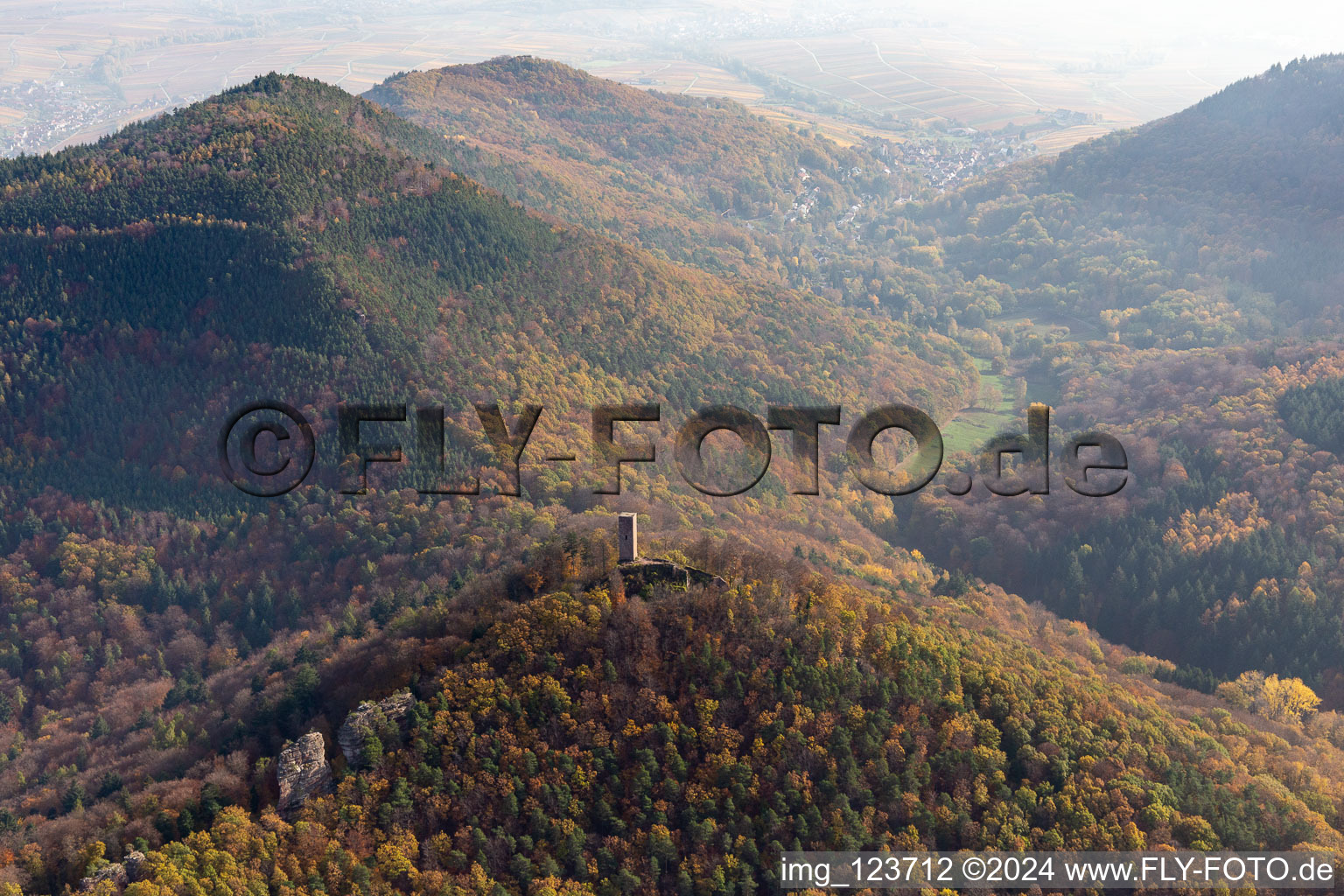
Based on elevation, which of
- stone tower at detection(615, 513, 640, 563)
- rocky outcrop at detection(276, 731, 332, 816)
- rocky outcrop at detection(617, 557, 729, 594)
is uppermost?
stone tower at detection(615, 513, 640, 563)

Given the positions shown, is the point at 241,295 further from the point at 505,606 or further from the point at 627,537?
the point at 627,537

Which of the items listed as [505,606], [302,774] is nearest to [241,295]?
[505,606]

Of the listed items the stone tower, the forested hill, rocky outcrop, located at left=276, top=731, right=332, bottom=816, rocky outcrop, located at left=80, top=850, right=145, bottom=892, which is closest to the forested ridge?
the forested hill

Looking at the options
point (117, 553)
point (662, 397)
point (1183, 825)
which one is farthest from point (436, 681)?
point (662, 397)

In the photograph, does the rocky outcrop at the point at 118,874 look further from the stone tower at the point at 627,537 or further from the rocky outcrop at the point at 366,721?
the stone tower at the point at 627,537

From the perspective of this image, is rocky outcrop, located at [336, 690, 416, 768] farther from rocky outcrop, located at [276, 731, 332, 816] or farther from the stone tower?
the stone tower

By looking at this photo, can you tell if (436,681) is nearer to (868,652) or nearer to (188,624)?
(868,652)
